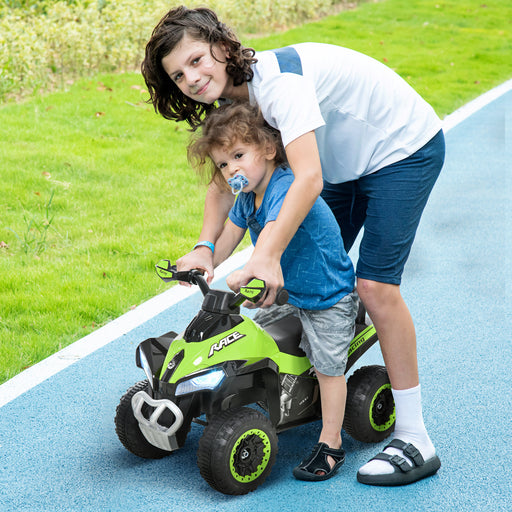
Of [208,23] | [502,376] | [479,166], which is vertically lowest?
[479,166]

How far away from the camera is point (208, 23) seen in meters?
2.91

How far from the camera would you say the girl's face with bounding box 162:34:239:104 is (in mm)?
2869

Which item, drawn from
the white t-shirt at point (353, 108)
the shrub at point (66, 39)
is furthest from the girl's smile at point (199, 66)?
the shrub at point (66, 39)

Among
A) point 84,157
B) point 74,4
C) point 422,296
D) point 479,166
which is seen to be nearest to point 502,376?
point 422,296

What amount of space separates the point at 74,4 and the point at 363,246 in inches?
364

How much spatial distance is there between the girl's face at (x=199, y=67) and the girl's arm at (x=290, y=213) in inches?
17.5

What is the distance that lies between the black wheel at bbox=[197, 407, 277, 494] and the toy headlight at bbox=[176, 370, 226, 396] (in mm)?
129

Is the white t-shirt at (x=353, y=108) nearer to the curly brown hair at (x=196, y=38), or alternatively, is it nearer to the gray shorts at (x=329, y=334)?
the curly brown hair at (x=196, y=38)

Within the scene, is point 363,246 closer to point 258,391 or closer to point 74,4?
point 258,391

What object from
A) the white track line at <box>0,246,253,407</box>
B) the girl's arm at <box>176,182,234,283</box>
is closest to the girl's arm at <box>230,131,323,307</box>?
the girl's arm at <box>176,182,234,283</box>

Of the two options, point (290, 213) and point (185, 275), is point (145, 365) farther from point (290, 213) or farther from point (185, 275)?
point (290, 213)

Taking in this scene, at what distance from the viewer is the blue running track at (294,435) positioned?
2984mm

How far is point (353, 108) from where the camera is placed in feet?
9.70

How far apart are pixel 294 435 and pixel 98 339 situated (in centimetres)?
145
